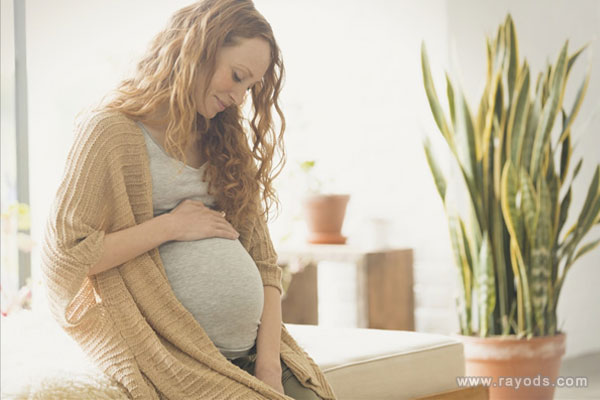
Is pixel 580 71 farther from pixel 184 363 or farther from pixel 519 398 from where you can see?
pixel 184 363

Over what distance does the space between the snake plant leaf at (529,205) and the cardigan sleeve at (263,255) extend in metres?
1.41

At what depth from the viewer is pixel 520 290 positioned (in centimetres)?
284

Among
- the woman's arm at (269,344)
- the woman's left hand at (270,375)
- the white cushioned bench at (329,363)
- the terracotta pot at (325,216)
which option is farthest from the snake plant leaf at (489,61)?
the woman's left hand at (270,375)

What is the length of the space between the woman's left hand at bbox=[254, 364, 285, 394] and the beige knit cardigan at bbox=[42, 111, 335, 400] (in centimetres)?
8

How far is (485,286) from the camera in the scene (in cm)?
288

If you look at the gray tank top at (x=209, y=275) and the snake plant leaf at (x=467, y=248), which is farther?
the snake plant leaf at (x=467, y=248)

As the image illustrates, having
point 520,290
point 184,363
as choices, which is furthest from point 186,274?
point 520,290

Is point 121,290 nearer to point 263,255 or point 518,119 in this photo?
point 263,255

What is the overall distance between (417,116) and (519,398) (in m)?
1.43

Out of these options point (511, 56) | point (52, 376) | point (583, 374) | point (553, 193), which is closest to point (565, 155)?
point (553, 193)

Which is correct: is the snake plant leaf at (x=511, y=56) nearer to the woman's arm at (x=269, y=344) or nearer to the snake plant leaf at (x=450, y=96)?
the snake plant leaf at (x=450, y=96)

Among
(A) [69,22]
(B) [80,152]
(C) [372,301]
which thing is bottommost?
(C) [372,301]

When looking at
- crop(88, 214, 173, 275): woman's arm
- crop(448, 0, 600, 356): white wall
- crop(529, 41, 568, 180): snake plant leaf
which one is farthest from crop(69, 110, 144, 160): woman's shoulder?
crop(448, 0, 600, 356): white wall

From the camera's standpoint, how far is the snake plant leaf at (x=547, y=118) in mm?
2863
